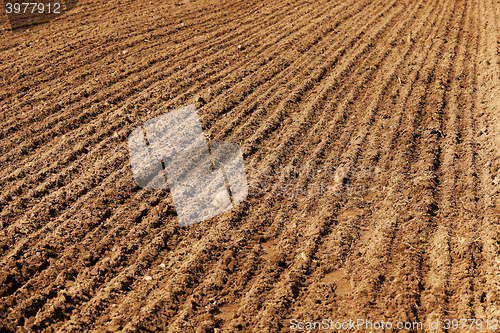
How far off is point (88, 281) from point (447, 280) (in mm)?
3555

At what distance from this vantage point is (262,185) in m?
4.64

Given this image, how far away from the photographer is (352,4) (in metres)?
11.3

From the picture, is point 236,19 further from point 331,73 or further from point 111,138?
point 111,138

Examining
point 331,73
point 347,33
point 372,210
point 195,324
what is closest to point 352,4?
→ point 347,33

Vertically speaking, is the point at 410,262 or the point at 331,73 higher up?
the point at 331,73

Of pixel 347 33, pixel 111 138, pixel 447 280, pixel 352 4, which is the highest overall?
pixel 352 4

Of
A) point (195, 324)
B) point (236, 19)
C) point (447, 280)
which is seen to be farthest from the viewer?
point (236, 19)

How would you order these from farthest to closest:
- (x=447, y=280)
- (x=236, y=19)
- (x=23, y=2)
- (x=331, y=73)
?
1. (x=23, y=2)
2. (x=236, y=19)
3. (x=331, y=73)
4. (x=447, y=280)

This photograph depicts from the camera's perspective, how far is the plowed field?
3.27 m

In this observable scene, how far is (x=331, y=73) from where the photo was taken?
7.23 metres

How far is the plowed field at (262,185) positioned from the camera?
3266 mm

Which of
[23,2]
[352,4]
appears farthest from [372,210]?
[23,2]

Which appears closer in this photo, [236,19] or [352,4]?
[236,19]

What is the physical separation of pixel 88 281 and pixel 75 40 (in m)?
7.00
